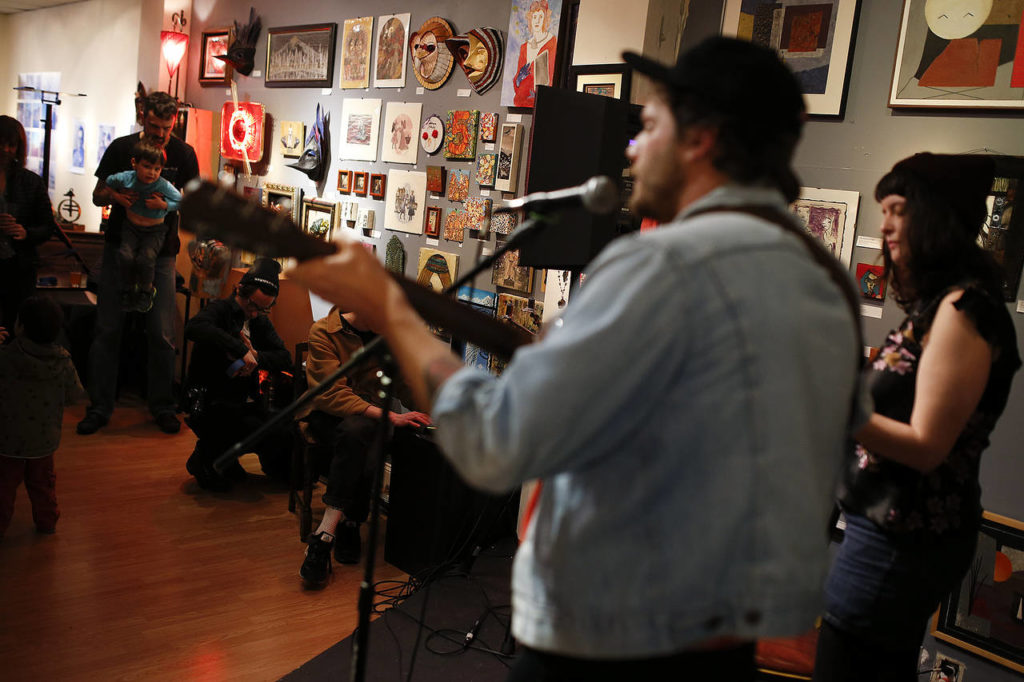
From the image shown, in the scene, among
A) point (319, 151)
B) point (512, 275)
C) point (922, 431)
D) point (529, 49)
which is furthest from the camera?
point (319, 151)

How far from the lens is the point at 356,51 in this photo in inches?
200

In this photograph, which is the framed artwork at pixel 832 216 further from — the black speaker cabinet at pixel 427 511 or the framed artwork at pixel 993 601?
the black speaker cabinet at pixel 427 511

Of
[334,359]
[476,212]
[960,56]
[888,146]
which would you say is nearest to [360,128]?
[476,212]

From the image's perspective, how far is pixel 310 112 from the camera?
18.0 ft

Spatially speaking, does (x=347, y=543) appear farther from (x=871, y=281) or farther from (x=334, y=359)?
(x=871, y=281)

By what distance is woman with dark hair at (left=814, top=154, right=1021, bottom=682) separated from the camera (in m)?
1.42

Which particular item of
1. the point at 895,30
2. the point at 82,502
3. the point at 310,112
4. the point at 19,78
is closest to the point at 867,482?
the point at 895,30

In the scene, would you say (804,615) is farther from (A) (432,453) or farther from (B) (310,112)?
(B) (310,112)

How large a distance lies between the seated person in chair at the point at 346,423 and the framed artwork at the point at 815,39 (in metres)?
1.95

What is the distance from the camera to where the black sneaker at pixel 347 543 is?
3604 mm

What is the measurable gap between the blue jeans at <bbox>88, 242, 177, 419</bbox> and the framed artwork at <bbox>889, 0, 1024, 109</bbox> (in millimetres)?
3920

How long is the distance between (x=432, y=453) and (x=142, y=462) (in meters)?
1.90

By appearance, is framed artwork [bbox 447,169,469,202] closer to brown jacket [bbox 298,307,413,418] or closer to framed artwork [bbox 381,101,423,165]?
framed artwork [bbox 381,101,423,165]

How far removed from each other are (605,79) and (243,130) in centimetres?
325
